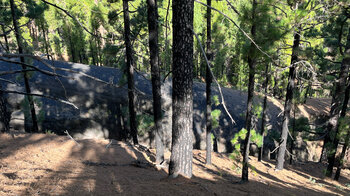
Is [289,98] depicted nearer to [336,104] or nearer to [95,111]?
[336,104]

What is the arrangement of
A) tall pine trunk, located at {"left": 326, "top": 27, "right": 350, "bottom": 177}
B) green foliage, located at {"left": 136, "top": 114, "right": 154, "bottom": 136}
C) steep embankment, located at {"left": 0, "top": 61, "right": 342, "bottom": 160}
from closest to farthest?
tall pine trunk, located at {"left": 326, "top": 27, "right": 350, "bottom": 177} < green foliage, located at {"left": 136, "top": 114, "right": 154, "bottom": 136} < steep embankment, located at {"left": 0, "top": 61, "right": 342, "bottom": 160}

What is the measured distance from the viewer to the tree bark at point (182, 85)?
13.5ft

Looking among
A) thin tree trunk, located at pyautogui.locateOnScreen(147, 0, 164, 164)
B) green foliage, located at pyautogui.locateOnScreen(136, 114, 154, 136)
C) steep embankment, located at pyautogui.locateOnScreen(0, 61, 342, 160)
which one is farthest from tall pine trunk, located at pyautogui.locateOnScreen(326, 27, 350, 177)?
green foliage, located at pyautogui.locateOnScreen(136, 114, 154, 136)

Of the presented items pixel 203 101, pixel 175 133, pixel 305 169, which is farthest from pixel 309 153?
pixel 175 133

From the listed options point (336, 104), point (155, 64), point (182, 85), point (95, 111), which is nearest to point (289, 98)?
point (336, 104)

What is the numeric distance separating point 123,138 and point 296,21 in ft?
51.9

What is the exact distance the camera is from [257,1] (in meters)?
6.50

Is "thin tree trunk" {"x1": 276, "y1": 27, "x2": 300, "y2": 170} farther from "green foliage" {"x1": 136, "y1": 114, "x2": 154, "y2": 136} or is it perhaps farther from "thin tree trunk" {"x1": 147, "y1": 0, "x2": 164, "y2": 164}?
"green foliage" {"x1": 136, "y1": 114, "x2": 154, "y2": 136}

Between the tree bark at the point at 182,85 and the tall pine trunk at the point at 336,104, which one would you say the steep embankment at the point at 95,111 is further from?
the tree bark at the point at 182,85

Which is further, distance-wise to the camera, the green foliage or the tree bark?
the green foliage

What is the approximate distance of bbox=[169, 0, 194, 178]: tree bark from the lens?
4117 mm

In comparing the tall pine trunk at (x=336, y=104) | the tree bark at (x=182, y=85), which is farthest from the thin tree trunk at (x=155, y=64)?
the tall pine trunk at (x=336, y=104)

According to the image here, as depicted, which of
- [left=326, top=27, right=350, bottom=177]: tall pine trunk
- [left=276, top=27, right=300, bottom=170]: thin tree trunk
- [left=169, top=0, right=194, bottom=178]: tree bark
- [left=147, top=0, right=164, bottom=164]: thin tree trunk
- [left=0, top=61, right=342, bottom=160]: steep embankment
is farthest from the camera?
[left=0, top=61, right=342, bottom=160]: steep embankment

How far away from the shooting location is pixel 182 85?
4355 mm
